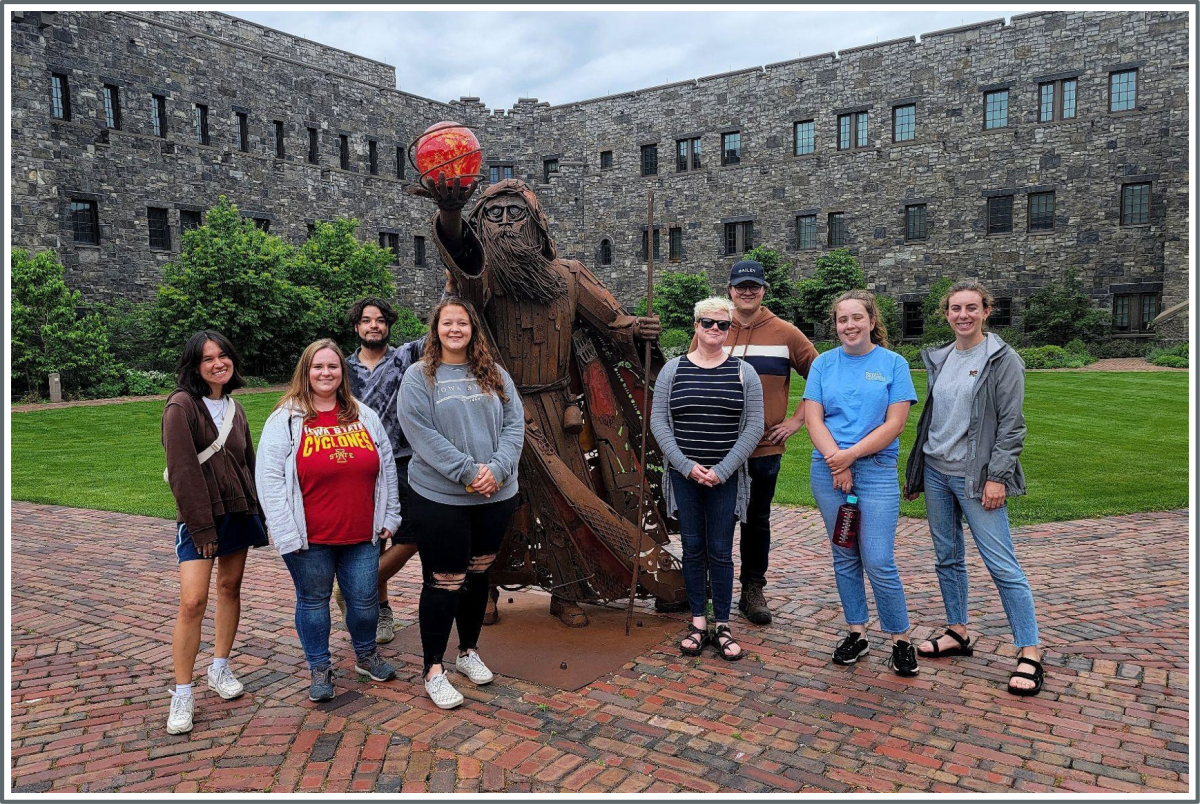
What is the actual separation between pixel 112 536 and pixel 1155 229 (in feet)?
102

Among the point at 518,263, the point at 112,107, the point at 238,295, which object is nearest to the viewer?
the point at 518,263

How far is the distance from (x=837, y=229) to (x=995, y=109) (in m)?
6.84

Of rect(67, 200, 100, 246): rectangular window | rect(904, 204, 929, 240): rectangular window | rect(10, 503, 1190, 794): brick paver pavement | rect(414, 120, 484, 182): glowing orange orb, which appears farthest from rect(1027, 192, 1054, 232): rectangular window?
rect(67, 200, 100, 246): rectangular window

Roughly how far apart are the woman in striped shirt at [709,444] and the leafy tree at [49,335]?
69.8ft

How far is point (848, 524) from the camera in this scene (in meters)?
4.37

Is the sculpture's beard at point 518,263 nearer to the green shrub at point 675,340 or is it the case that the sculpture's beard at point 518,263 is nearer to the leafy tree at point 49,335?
the green shrub at point 675,340

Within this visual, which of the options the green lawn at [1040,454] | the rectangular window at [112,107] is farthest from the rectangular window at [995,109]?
the rectangular window at [112,107]

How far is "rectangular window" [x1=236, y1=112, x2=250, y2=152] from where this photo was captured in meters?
30.0

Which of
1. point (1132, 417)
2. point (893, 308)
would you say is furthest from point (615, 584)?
point (893, 308)

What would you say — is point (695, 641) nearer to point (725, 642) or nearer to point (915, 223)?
point (725, 642)

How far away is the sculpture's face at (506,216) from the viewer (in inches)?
185

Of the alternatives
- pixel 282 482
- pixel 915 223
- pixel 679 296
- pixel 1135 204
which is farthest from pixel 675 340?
pixel 282 482

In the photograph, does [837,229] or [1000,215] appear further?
[837,229]

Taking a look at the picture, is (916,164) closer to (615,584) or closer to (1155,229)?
(1155,229)
